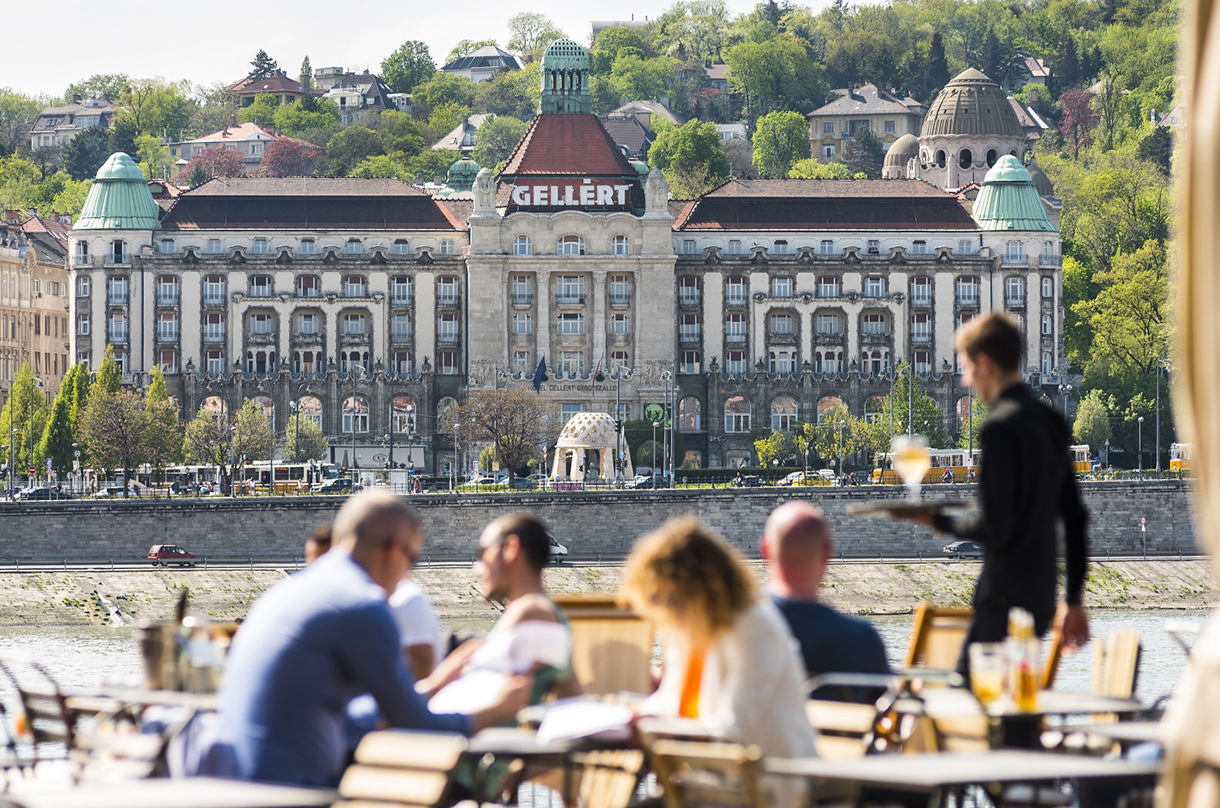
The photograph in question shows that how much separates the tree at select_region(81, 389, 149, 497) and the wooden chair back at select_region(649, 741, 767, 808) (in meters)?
102

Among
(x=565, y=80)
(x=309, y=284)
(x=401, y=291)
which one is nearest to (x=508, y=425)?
(x=401, y=291)

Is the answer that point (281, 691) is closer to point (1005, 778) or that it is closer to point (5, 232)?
point (1005, 778)

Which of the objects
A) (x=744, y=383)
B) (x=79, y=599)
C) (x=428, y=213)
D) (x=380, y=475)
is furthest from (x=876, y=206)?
(x=79, y=599)

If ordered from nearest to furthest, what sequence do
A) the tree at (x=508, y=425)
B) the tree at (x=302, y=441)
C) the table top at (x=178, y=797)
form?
the table top at (x=178, y=797)
the tree at (x=508, y=425)
the tree at (x=302, y=441)

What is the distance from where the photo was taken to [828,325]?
440 feet

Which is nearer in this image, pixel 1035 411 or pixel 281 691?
pixel 281 691

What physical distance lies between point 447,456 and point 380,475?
1571cm

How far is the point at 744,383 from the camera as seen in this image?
13175cm

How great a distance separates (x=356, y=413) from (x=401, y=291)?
7.55m

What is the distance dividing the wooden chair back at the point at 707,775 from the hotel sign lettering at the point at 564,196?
12296 cm

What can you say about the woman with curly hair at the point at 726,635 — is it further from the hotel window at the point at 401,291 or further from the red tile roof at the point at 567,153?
the red tile roof at the point at 567,153

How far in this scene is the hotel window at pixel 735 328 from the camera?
13338 centimetres

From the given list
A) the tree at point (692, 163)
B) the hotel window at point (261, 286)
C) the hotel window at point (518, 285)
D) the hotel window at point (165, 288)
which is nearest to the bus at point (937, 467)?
the hotel window at point (518, 285)

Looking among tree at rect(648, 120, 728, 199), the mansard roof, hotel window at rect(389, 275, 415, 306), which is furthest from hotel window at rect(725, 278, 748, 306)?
tree at rect(648, 120, 728, 199)
